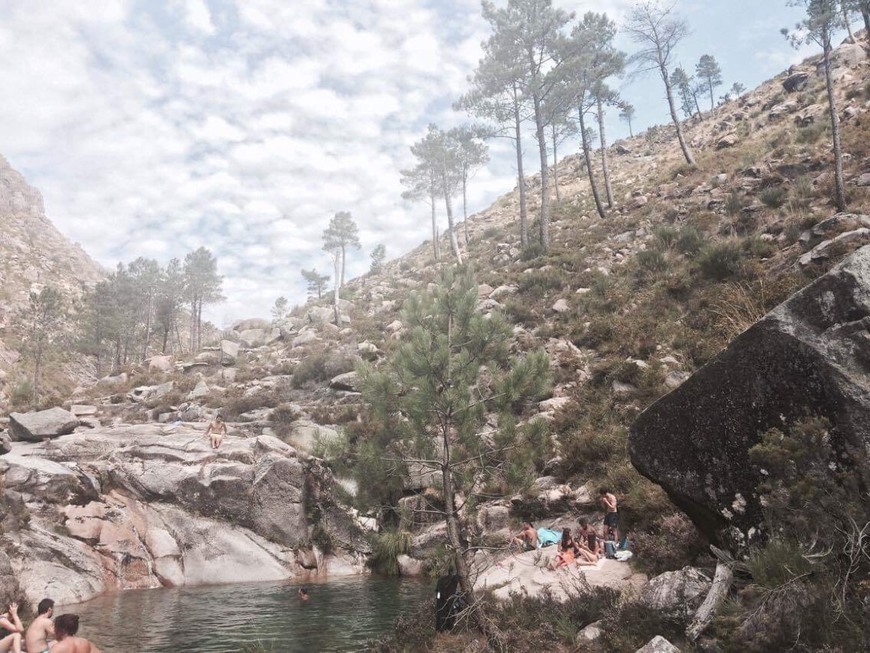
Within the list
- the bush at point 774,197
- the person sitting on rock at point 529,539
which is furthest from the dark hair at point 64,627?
the bush at point 774,197

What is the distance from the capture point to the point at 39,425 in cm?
1886

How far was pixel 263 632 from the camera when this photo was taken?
9.27m

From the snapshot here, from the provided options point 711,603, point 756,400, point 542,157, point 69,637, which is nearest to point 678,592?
point 711,603

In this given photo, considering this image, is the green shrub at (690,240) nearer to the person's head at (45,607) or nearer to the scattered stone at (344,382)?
the scattered stone at (344,382)

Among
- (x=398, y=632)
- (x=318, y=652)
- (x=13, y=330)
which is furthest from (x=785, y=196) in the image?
(x=13, y=330)

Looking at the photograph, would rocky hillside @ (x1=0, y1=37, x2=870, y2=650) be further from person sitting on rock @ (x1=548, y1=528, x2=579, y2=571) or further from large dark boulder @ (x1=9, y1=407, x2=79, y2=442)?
person sitting on rock @ (x1=548, y1=528, x2=579, y2=571)

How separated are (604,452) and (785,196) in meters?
13.2

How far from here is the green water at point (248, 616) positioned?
874 cm

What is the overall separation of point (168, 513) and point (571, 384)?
14.3 m

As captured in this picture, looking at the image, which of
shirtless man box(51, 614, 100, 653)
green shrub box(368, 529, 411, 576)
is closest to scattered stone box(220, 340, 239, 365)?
green shrub box(368, 529, 411, 576)

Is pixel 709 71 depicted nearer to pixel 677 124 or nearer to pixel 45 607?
pixel 677 124

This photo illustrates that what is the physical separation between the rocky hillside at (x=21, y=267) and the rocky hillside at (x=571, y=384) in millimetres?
24421

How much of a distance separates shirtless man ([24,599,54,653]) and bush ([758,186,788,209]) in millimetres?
23104

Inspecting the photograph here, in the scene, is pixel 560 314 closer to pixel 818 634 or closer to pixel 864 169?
pixel 864 169
